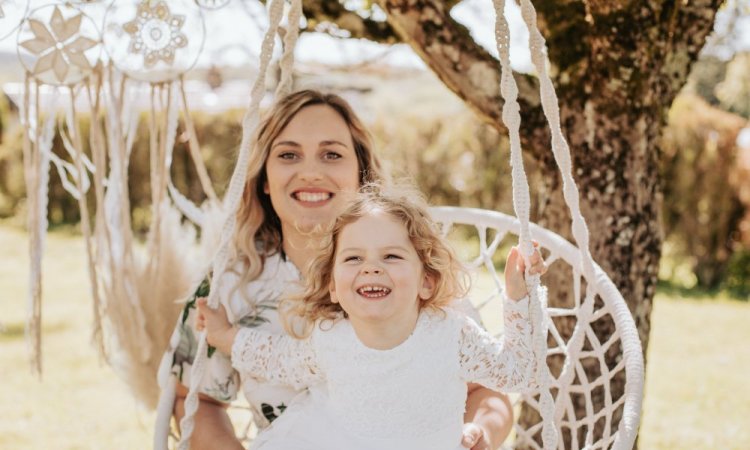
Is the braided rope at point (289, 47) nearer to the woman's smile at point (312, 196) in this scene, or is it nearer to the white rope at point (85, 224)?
the woman's smile at point (312, 196)

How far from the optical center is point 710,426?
11.5 ft

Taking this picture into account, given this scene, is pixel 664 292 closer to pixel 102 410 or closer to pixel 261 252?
pixel 102 410

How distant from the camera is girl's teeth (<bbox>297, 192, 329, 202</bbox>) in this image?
1.83 metres

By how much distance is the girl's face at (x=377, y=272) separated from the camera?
1507mm

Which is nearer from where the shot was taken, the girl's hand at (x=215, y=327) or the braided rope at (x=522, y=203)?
the braided rope at (x=522, y=203)

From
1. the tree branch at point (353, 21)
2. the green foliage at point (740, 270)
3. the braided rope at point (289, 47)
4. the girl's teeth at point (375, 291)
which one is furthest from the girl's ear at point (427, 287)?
the green foliage at point (740, 270)

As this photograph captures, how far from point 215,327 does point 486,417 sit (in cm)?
61

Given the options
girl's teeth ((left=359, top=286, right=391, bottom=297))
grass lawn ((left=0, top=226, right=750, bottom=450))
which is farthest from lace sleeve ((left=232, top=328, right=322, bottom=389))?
grass lawn ((left=0, top=226, right=750, bottom=450))

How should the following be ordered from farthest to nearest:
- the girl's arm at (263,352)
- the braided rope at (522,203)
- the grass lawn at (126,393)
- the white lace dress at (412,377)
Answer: the grass lawn at (126,393), the girl's arm at (263,352), the white lace dress at (412,377), the braided rope at (522,203)

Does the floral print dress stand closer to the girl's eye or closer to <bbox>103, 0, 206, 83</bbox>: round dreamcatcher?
the girl's eye

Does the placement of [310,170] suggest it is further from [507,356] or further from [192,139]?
[507,356]

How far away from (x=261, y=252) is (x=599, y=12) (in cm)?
98

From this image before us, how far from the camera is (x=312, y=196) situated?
183cm

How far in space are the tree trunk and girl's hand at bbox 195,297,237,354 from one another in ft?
2.74
